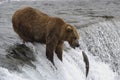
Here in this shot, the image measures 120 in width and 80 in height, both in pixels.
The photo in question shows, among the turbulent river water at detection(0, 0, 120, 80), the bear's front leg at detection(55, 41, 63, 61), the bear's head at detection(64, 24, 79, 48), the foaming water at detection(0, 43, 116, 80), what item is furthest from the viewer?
the bear's front leg at detection(55, 41, 63, 61)

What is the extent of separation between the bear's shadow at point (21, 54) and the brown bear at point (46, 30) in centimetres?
20

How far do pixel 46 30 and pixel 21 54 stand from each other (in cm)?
69

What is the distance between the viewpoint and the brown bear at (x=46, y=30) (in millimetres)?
7078

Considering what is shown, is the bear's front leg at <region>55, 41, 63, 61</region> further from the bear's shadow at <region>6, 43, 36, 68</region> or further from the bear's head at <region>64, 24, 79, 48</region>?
the bear's shadow at <region>6, 43, 36, 68</region>

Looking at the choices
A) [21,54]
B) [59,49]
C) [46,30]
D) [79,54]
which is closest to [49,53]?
[59,49]

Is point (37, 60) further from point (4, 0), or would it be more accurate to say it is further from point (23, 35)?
point (4, 0)

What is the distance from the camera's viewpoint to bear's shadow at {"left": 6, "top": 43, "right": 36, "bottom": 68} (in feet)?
23.4

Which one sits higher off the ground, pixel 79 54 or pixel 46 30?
pixel 46 30

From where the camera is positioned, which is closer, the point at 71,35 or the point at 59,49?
the point at 71,35

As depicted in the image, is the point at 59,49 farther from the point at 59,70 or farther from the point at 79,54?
the point at 79,54

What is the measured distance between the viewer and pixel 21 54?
7.46 metres

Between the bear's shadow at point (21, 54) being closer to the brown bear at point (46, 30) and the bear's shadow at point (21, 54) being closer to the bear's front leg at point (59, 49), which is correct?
the brown bear at point (46, 30)

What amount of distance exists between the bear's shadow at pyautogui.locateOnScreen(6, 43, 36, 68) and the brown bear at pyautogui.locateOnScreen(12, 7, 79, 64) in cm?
20

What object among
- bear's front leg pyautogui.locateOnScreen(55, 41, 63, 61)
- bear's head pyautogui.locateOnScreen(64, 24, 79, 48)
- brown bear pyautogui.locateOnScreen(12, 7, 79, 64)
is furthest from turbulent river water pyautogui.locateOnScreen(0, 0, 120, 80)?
bear's head pyautogui.locateOnScreen(64, 24, 79, 48)
